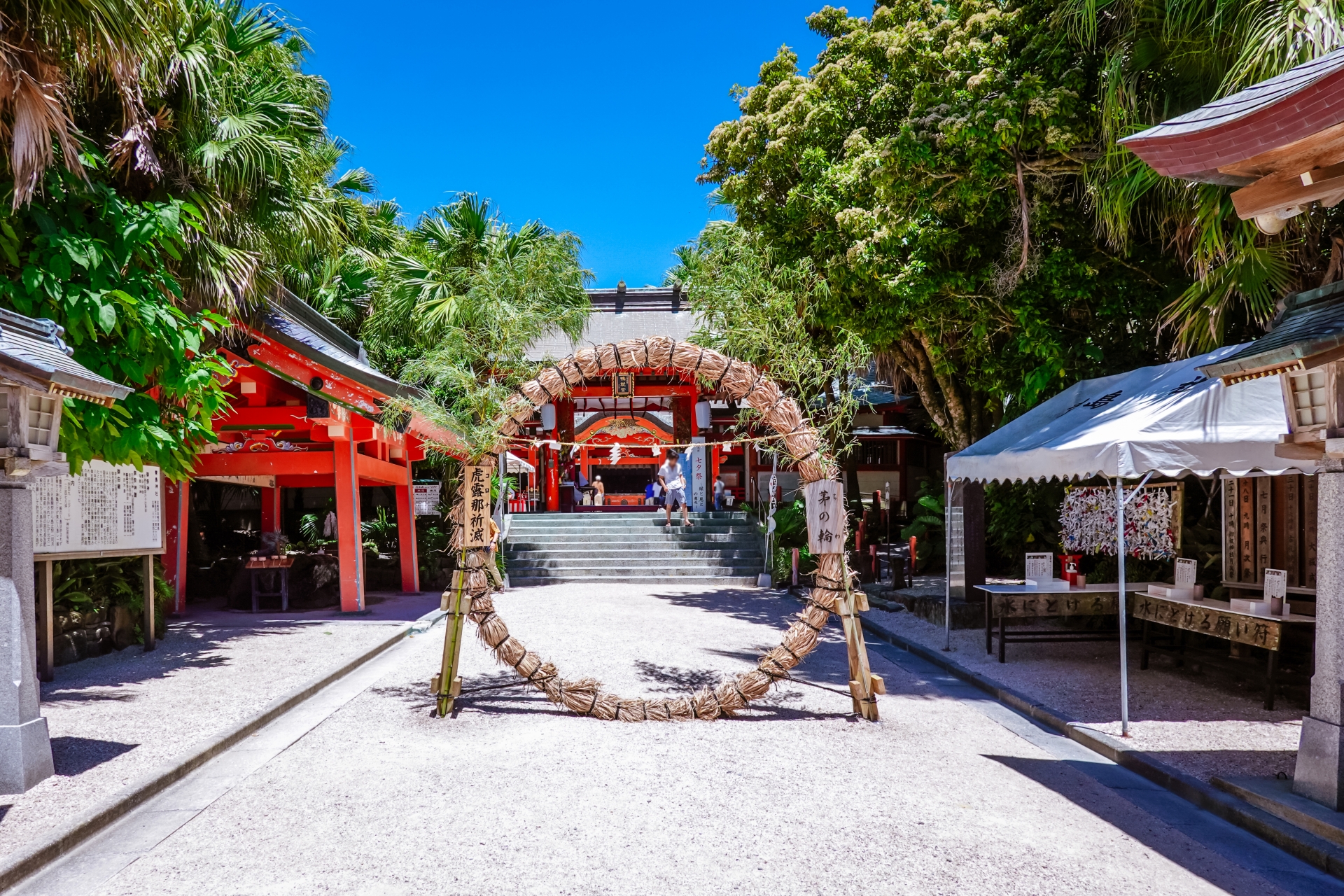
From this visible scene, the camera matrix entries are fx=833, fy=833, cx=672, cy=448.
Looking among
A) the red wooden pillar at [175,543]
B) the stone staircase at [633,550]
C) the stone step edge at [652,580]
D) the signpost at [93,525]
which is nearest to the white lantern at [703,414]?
the stone staircase at [633,550]

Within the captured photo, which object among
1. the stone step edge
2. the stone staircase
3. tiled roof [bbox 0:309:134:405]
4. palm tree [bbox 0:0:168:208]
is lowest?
the stone step edge

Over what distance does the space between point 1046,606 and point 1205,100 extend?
5004mm

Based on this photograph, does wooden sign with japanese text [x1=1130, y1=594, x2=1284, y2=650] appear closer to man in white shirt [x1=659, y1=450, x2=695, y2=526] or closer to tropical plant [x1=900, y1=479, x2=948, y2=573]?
tropical plant [x1=900, y1=479, x2=948, y2=573]

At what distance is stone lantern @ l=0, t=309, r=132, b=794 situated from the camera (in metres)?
4.66

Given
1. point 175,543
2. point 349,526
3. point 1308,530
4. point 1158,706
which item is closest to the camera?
point 1158,706

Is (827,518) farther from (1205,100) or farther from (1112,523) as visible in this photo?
(1112,523)

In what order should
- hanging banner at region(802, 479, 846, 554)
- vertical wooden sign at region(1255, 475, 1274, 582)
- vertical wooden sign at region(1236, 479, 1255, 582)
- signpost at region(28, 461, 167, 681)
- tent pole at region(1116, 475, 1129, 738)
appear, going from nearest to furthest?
tent pole at region(1116, 475, 1129, 738)
hanging banner at region(802, 479, 846, 554)
signpost at region(28, 461, 167, 681)
vertical wooden sign at region(1255, 475, 1274, 582)
vertical wooden sign at region(1236, 479, 1255, 582)

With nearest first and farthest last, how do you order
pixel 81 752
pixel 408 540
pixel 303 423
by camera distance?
1. pixel 81 752
2. pixel 303 423
3. pixel 408 540

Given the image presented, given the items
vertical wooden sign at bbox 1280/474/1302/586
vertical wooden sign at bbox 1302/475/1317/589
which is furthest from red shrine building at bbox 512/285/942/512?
vertical wooden sign at bbox 1302/475/1317/589

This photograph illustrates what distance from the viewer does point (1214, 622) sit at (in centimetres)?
698

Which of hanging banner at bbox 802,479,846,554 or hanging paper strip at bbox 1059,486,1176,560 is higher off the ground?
hanging banner at bbox 802,479,846,554

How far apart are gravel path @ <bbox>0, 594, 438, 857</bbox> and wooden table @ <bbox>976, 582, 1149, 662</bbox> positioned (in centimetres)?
685

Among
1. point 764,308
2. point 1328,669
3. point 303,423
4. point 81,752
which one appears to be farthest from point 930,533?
point 81,752

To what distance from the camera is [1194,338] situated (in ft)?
28.7
